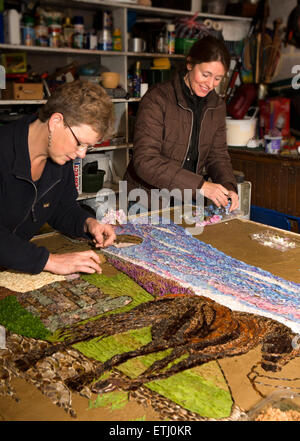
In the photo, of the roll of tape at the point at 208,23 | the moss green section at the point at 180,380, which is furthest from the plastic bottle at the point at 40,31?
the moss green section at the point at 180,380

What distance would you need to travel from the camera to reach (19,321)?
140 centimetres

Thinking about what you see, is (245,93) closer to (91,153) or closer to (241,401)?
(91,153)

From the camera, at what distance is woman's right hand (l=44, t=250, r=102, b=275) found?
1529mm

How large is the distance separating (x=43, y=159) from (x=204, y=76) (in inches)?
41.4

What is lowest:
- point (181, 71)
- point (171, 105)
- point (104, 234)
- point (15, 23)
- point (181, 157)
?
point (104, 234)

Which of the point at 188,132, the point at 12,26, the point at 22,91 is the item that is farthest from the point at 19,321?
the point at 12,26

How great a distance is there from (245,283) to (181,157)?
1066 millimetres

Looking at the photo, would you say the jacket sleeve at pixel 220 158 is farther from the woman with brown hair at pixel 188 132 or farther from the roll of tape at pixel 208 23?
the roll of tape at pixel 208 23

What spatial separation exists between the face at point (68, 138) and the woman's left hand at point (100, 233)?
424 millimetres

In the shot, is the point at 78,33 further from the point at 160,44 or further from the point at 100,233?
the point at 100,233

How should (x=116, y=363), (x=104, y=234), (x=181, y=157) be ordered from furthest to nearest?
1. (x=181, y=157)
2. (x=104, y=234)
3. (x=116, y=363)

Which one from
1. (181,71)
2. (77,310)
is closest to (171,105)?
(181,71)

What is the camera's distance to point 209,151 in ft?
8.81

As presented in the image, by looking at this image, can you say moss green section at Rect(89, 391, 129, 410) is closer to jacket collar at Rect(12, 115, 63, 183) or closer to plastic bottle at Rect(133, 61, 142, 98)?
jacket collar at Rect(12, 115, 63, 183)
